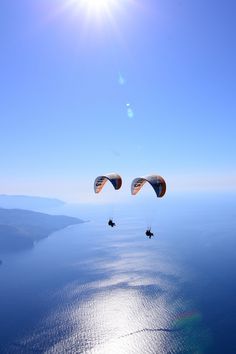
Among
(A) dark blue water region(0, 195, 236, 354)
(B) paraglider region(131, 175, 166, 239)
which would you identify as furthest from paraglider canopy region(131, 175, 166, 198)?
(A) dark blue water region(0, 195, 236, 354)

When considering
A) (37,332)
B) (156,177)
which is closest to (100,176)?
(156,177)

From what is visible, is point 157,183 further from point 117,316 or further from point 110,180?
point 117,316

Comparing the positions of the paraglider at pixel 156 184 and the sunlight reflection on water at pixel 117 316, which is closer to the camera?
the paraglider at pixel 156 184

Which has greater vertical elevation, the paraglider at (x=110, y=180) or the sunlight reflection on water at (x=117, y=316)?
the paraglider at (x=110, y=180)

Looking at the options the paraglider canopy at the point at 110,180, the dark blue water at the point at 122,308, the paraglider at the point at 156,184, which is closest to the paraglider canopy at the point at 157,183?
the paraglider at the point at 156,184

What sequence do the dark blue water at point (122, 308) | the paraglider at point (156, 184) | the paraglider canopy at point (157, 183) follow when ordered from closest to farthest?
the paraglider at point (156, 184) < the paraglider canopy at point (157, 183) < the dark blue water at point (122, 308)

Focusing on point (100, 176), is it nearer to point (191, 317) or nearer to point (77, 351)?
point (77, 351)

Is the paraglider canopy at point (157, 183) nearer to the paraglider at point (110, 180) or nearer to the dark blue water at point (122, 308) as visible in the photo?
the paraglider at point (110, 180)

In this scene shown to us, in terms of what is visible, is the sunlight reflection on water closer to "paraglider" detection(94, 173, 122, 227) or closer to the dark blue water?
the dark blue water

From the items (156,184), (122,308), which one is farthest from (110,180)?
(122,308)
